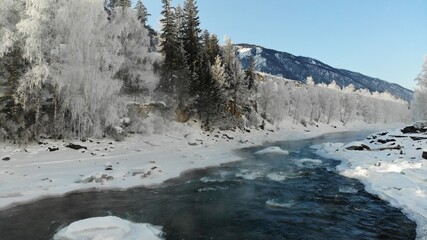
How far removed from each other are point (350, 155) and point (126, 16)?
99.2 ft

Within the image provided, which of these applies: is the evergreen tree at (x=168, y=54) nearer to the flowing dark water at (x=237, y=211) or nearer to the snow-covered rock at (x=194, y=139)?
the snow-covered rock at (x=194, y=139)

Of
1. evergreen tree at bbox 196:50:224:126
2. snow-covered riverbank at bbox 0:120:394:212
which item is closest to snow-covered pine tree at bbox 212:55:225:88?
evergreen tree at bbox 196:50:224:126

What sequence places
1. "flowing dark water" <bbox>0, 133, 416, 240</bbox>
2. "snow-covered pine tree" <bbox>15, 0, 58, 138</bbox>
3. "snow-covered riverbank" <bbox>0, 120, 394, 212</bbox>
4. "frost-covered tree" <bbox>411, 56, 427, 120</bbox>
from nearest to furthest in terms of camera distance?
"flowing dark water" <bbox>0, 133, 416, 240</bbox> → "snow-covered riverbank" <bbox>0, 120, 394, 212</bbox> → "snow-covered pine tree" <bbox>15, 0, 58, 138</bbox> → "frost-covered tree" <bbox>411, 56, 427, 120</bbox>

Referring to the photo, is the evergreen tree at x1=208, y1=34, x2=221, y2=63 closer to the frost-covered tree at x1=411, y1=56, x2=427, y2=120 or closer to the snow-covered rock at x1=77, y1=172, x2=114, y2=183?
the frost-covered tree at x1=411, y1=56, x2=427, y2=120

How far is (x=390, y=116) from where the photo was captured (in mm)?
137875

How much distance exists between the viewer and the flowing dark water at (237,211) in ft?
38.6

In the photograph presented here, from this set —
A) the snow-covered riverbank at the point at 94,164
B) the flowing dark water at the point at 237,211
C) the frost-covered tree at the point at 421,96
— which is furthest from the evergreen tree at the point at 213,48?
the flowing dark water at the point at 237,211

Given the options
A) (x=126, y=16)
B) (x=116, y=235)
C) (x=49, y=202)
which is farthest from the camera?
(x=126, y=16)

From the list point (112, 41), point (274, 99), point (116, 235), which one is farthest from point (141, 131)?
point (274, 99)

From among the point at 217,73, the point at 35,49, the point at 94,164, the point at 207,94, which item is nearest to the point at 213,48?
the point at 217,73

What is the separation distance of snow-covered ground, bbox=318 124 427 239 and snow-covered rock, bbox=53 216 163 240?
898 cm

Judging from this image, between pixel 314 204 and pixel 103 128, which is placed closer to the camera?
pixel 314 204

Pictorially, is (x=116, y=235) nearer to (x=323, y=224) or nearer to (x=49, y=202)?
(x=49, y=202)

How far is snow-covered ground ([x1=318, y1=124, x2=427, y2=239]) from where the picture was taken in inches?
563
